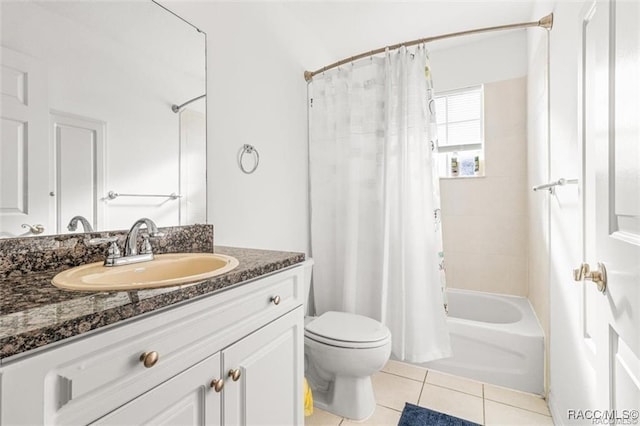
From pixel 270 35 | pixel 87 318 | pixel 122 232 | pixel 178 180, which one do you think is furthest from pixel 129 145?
pixel 270 35

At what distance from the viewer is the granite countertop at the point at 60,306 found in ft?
1.53

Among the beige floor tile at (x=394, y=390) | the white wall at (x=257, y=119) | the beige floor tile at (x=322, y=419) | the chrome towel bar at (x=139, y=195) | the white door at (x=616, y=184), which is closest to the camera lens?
the white door at (x=616, y=184)

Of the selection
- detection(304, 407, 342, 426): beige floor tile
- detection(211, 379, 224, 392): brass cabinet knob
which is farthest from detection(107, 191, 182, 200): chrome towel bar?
detection(304, 407, 342, 426): beige floor tile

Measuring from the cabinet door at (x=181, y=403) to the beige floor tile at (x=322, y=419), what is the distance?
3.30ft

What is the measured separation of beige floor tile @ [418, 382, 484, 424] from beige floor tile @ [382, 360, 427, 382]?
123mm

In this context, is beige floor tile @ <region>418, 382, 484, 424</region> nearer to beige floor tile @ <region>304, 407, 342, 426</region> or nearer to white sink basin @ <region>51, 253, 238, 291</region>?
beige floor tile @ <region>304, 407, 342, 426</region>

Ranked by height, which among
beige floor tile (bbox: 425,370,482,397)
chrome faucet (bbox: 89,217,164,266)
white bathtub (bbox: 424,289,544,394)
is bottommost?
beige floor tile (bbox: 425,370,482,397)

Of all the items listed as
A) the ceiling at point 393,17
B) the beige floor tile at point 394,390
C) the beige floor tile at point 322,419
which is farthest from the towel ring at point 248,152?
the beige floor tile at point 394,390

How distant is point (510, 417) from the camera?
162 centimetres

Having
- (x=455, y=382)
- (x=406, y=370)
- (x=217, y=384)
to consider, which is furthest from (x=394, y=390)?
(x=217, y=384)

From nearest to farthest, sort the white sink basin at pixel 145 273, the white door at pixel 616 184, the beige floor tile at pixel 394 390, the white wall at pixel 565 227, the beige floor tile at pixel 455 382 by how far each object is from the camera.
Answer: the white door at pixel 616 184, the white sink basin at pixel 145 273, the white wall at pixel 565 227, the beige floor tile at pixel 394 390, the beige floor tile at pixel 455 382

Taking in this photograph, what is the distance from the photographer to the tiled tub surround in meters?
0.48

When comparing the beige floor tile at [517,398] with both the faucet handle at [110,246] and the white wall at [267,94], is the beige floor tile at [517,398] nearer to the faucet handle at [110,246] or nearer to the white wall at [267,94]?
the white wall at [267,94]

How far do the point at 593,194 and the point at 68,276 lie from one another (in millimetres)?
1460
